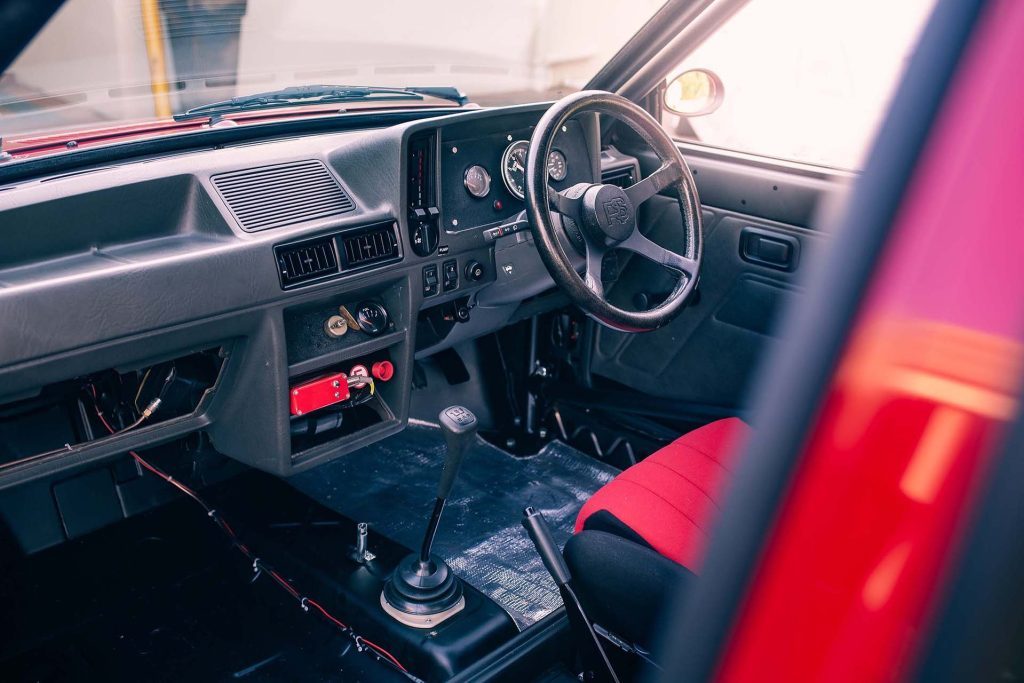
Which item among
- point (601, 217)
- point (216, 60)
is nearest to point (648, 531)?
point (601, 217)

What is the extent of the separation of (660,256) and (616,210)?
197 millimetres

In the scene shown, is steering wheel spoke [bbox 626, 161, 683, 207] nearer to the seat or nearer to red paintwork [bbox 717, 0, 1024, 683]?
the seat

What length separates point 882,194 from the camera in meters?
0.48

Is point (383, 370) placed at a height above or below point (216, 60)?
below

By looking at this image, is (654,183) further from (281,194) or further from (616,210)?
(281,194)

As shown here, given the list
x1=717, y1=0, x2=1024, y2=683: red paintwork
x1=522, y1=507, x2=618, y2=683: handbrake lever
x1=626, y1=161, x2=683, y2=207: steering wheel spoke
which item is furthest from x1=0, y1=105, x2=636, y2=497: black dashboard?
x1=717, y1=0, x2=1024, y2=683: red paintwork

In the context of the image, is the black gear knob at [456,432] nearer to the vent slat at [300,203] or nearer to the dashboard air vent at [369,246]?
the dashboard air vent at [369,246]

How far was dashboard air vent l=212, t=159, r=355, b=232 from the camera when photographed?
6.12 ft

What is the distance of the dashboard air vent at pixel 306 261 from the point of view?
1.86m

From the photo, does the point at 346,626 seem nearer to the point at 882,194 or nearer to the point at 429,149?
the point at 429,149

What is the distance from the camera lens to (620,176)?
101 inches

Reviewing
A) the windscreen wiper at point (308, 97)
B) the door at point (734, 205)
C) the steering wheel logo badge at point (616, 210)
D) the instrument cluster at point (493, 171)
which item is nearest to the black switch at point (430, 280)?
the instrument cluster at point (493, 171)

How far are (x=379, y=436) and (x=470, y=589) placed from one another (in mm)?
460

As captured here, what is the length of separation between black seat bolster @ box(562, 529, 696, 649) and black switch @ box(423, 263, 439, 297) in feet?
2.84
